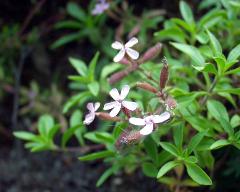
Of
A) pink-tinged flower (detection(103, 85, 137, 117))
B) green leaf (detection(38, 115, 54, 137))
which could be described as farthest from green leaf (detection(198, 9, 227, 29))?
green leaf (detection(38, 115, 54, 137))

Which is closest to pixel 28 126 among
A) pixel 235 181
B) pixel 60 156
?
pixel 60 156

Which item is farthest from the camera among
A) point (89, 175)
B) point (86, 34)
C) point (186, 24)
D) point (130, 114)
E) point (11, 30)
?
point (11, 30)

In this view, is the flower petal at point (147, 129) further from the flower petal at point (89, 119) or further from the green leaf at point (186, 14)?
the green leaf at point (186, 14)

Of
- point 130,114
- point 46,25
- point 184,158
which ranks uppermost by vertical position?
point 130,114

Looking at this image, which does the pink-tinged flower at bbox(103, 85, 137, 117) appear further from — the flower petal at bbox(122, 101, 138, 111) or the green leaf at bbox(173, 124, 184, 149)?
the green leaf at bbox(173, 124, 184, 149)

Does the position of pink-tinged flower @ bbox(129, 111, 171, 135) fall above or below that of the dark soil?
above

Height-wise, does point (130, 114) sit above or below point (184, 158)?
above

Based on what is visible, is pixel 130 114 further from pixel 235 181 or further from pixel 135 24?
pixel 135 24

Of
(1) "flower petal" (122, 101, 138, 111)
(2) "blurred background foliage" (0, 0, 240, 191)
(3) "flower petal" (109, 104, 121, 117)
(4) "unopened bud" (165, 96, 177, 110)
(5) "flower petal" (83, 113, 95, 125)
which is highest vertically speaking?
(1) "flower petal" (122, 101, 138, 111)
